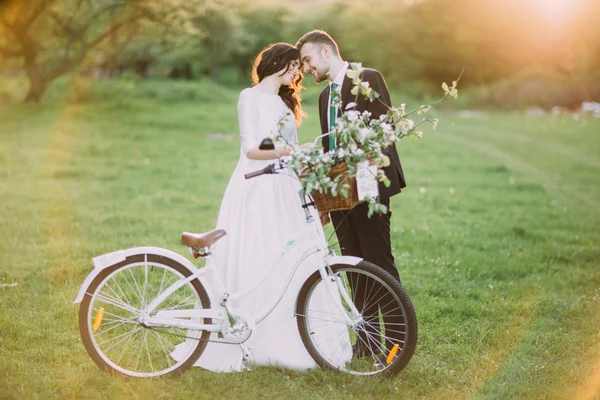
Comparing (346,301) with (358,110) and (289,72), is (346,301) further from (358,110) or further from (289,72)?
(289,72)

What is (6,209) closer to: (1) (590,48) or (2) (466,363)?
(2) (466,363)

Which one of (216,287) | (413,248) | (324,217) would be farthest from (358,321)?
(413,248)

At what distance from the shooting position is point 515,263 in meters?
8.59

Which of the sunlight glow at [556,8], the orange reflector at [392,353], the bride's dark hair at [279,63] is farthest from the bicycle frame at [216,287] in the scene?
the sunlight glow at [556,8]

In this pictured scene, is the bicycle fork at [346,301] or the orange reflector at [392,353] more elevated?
the bicycle fork at [346,301]

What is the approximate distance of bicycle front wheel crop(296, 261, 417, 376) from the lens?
4.93 meters

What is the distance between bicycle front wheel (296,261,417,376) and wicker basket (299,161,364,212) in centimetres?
48

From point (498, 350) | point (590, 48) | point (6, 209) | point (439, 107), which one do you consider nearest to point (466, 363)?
point (498, 350)

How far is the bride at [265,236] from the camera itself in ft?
17.5

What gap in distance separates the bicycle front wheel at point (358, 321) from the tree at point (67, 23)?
25813 millimetres

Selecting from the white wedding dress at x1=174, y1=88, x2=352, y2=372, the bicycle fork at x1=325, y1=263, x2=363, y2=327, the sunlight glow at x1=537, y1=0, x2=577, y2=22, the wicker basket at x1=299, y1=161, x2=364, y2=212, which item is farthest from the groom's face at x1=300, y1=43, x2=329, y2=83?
→ the sunlight glow at x1=537, y1=0, x2=577, y2=22

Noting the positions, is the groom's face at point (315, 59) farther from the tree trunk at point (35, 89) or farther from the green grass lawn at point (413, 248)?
the tree trunk at point (35, 89)

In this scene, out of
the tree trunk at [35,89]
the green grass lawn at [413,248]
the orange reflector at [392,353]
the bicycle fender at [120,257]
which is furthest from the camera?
the tree trunk at [35,89]

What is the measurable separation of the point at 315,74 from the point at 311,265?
1443 mm
